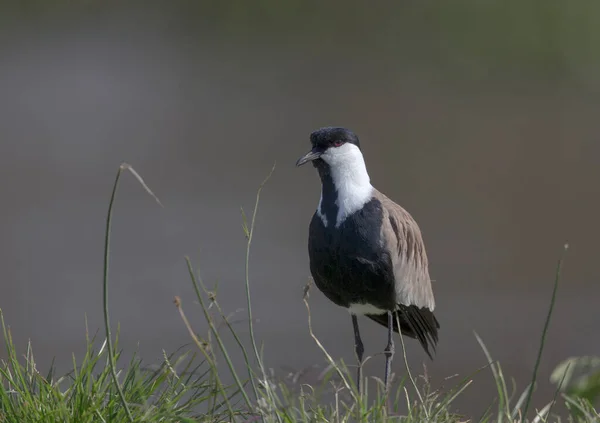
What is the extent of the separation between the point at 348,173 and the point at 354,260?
1.09ft

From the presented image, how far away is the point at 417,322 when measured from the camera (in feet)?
11.3

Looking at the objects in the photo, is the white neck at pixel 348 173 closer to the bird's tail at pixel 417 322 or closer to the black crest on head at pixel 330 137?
the black crest on head at pixel 330 137

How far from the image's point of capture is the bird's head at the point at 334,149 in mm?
3225

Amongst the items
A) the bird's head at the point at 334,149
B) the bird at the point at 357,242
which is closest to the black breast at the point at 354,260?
the bird at the point at 357,242

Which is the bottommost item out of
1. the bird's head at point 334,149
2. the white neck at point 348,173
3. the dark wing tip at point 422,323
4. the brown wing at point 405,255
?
the dark wing tip at point 422,323

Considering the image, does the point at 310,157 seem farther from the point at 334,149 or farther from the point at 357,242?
the point at 357,242

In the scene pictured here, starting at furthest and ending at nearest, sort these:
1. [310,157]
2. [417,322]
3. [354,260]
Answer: [417,322], [310,157], [354,260]

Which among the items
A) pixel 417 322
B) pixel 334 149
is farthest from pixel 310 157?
pixel 417 322

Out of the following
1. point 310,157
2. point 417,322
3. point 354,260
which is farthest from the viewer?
point 417,322

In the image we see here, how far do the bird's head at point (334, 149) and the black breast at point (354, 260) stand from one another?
Result: 193mm

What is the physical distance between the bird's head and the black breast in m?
0.19

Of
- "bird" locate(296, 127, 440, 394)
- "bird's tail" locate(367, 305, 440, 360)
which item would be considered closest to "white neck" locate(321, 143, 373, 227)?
"bird" locate(296, 127, 440, 394)

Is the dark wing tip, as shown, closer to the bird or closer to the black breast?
the bird

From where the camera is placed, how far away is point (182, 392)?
2576 mm
